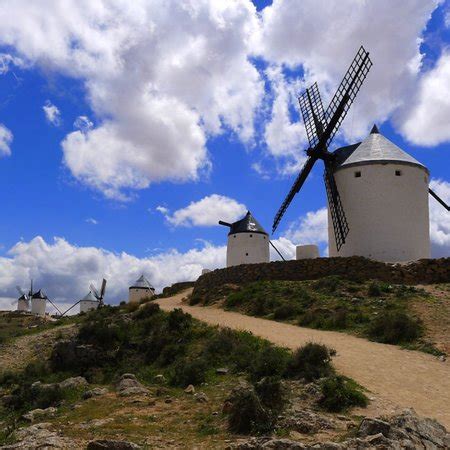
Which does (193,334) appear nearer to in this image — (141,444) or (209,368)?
(209,368)

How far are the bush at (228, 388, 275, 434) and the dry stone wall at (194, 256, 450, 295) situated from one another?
1359 cm

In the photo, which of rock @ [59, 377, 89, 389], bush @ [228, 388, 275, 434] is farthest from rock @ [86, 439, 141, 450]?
rock @ [59, 377, 89, 389]

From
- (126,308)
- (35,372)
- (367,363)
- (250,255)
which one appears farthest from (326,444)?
(250,255)

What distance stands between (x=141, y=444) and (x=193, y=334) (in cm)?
819

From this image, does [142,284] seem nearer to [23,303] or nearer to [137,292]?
[137,292]

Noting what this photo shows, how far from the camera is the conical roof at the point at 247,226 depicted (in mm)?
35156

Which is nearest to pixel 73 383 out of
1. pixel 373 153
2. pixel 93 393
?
pixel 93 393

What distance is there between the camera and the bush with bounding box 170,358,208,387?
1164cm

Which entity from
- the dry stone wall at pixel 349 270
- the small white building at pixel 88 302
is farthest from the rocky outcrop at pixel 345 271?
the small white building at pixel 88 302

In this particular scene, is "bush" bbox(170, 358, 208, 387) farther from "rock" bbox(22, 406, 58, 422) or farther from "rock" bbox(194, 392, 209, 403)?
"rock" bbox(22, 406, 58, 422)

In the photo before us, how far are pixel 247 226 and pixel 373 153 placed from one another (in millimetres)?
12432

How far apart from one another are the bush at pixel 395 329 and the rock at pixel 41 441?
921 cm

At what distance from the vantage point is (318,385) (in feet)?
31.3

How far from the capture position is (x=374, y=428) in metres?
7.18
